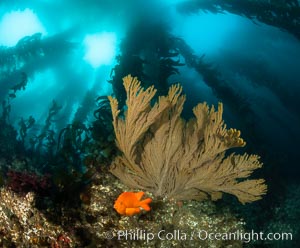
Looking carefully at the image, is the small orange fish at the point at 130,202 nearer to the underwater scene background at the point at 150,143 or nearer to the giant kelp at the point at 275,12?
the underwater scene background at the point at 150,143

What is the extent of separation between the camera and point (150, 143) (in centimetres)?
394

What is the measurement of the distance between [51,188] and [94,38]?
18858mm

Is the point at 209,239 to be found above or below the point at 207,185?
below

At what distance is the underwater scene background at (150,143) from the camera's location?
11.2 ft

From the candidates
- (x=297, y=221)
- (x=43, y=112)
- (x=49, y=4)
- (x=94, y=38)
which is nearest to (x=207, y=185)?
(x=297, y=221)

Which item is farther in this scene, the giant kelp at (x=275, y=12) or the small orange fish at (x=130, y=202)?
the giant kelp at (x=275, y=12)

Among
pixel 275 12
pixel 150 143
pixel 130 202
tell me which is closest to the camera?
pixel 130 202

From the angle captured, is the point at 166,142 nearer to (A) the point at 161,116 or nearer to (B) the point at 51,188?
(A) the point at 161,116

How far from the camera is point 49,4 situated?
17.3 m

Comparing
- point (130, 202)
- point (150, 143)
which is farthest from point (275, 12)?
point (130, 202)

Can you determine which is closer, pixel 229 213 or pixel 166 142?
pixel 166 142

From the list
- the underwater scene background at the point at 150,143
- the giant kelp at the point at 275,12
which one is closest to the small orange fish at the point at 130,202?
the underwater scene background at the point at 150,143

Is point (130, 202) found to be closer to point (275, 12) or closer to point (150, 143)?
point (150, 143)

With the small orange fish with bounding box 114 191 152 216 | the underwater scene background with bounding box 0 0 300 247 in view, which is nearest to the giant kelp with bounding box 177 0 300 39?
the underwater scene background with bounding box 0 0 300 247
